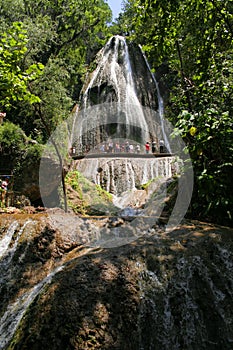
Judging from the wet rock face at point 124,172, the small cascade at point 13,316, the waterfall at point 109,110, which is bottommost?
the small cascade at point 13,316

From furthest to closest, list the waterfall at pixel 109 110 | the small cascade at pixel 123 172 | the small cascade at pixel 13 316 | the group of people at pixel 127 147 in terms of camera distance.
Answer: the waterfall at pixel 109 110 → the group of people at pixel 127 147 → the small cascade at pixel 123 172 → the small cascade at pixel 13 316

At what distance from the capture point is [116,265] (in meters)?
3.60

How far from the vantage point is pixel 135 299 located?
316 centimetres

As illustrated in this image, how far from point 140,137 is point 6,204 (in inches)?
470

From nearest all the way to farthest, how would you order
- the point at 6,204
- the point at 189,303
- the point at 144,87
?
the point at 189,303, the point at 6,204, the point at 144,87

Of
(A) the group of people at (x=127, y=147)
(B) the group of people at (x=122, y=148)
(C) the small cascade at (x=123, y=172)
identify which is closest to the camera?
(C) the small cascade at (x=123, y=172)

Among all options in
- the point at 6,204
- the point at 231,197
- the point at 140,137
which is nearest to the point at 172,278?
the point at 231,197

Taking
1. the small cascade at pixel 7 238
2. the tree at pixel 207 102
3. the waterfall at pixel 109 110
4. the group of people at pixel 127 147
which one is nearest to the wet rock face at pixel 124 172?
the group of people at pixel 127 147

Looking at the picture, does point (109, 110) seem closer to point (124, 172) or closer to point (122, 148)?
point (122, 148)

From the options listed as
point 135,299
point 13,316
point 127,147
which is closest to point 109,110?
point 127,147

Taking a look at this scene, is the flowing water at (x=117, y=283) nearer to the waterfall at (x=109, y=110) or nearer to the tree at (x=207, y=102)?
the tree at (x=207, y=102)

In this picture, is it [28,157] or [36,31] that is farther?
[36,31]

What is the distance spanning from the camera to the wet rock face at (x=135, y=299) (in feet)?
9.13

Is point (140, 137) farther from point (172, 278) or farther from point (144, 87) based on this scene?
point (172, 278)
